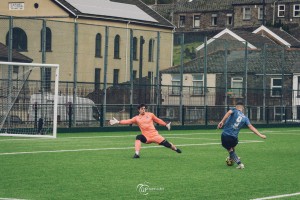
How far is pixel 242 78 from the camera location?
4591cm

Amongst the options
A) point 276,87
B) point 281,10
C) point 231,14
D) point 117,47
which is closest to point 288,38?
point 281,10

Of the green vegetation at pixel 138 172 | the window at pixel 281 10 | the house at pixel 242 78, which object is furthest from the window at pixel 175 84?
the window at pixel 281 10

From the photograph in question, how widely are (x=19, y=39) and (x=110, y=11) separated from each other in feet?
115

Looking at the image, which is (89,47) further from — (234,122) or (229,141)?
(229,141)

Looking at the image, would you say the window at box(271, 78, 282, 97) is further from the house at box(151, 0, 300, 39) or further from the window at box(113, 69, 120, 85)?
the house at box(151, 0, 300, 39)

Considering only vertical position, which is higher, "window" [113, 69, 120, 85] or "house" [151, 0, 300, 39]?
"house" [151, 0, 300, 39]

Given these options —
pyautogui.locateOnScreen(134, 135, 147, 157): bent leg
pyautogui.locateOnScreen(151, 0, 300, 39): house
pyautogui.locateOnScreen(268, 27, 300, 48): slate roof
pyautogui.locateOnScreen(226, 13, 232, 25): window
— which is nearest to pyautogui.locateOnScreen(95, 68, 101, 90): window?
pyautogui.locateOnScreen(134, 135, 147, 157): bent leg

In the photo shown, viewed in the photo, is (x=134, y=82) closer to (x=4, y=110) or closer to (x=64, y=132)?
(x=64, y=132)

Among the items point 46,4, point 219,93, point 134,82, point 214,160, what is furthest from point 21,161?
point 46,4

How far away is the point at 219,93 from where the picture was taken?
43.9 m

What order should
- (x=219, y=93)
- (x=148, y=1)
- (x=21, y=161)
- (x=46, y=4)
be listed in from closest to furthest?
(x=21, y=161) < (x=219, y=93) < (x=46, y=4) < (x=148, y=1)

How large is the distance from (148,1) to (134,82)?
331ft

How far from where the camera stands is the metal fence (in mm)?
35688

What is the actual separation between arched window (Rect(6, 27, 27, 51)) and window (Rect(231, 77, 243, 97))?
14.0 metres
